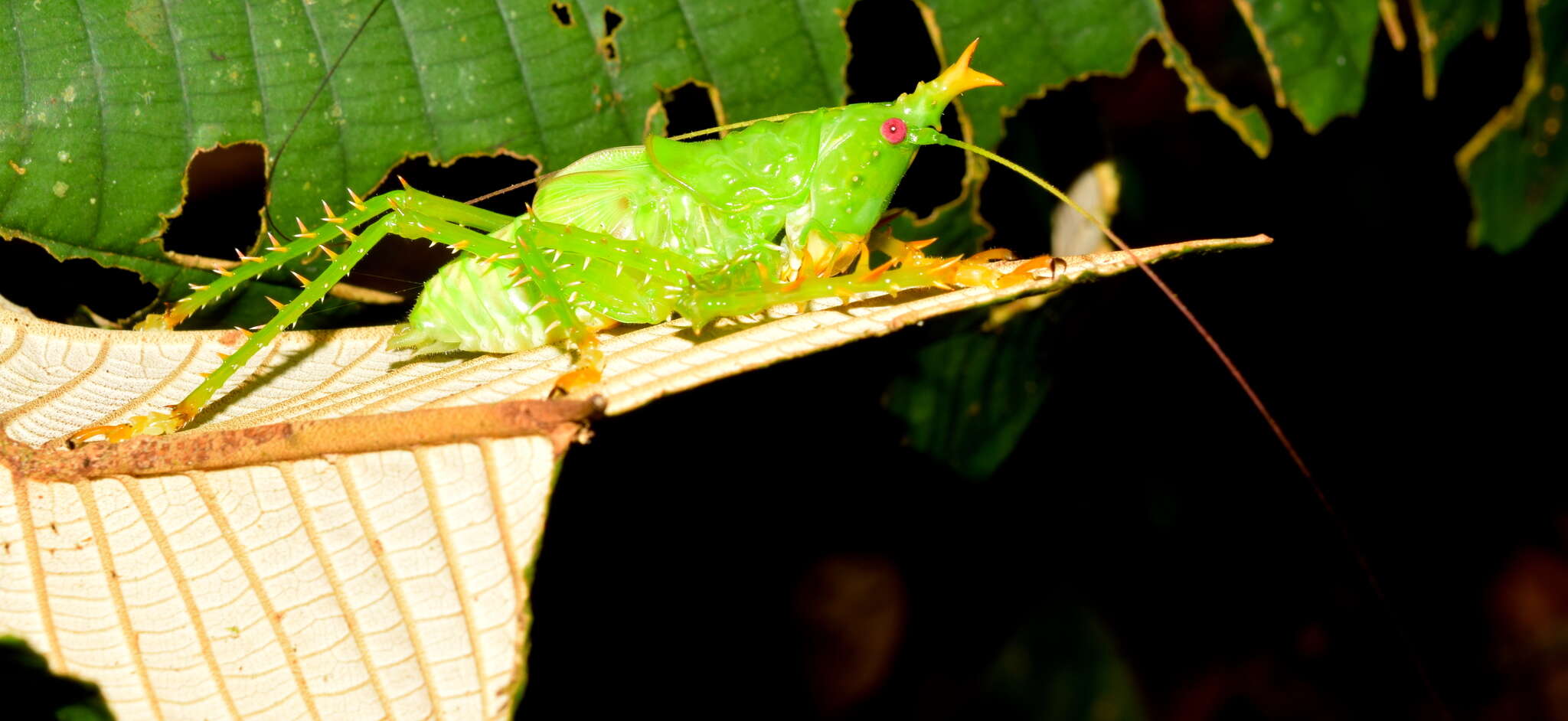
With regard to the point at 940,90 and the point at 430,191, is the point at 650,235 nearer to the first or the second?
the point at 430,191

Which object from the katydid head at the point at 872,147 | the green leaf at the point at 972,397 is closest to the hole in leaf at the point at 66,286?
the katydid head at the point at 872,147

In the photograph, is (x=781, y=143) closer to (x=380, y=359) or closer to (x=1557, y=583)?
(x=380, y=359)

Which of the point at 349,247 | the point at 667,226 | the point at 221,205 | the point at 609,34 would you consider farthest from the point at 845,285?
the point at 221,205

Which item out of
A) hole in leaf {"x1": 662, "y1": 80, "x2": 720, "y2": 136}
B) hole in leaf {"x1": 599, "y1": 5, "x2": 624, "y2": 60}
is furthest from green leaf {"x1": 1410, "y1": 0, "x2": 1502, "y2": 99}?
hole in leaf {"x1": 599, "y1": 5, "x2": 624, "y2": 60}

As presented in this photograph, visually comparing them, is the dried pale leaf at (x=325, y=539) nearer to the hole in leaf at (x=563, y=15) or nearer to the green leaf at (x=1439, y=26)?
the hole in leaf at (x=563, y=15)

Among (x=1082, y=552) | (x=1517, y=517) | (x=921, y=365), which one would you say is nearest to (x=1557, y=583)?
(x=1517, y=517)

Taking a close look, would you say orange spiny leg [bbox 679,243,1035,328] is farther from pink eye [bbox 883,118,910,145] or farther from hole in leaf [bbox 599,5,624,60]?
hole in leaf [bbox 599,5,624,60]
